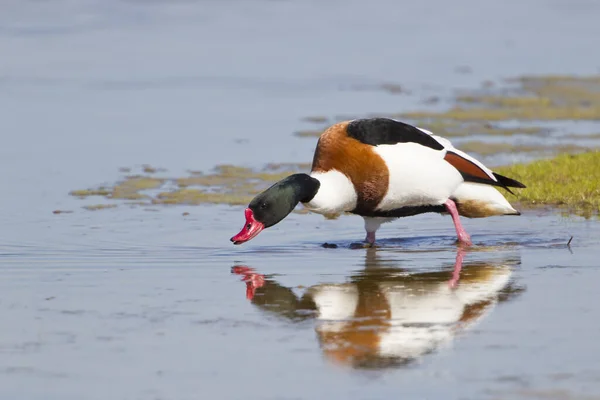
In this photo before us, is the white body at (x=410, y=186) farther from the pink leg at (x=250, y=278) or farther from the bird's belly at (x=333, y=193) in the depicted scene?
the pink leg at (x=250, y=278)

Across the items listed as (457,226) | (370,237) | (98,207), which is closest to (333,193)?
A: (370,237)

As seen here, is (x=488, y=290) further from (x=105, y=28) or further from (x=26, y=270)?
(x=105, y=28)

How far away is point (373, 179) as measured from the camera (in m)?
9.46

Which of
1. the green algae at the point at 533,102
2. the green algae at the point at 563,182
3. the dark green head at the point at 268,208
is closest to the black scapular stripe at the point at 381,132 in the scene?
the dark green head at the point at 268,208

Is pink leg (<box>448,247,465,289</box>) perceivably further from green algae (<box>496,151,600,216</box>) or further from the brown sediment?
the brown sediment

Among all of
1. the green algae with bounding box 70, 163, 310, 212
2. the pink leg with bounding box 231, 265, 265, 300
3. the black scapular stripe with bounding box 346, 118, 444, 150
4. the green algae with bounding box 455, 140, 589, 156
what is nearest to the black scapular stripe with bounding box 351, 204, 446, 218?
the black scapular stripe with bounding box 346, 118, 444, 150

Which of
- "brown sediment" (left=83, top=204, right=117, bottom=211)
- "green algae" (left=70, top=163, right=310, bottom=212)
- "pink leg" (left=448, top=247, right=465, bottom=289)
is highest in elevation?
"green algae" (left=70, top=163, right=310, bottom=212)

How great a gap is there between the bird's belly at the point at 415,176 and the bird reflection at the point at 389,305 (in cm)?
71

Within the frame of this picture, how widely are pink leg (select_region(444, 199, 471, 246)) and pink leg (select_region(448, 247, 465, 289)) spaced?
0.68 ft

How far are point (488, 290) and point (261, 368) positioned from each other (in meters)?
2.16

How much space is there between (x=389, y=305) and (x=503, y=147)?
7.94 meters

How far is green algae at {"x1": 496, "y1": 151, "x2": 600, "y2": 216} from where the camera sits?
11164 mm

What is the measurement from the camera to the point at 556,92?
19.3 metres

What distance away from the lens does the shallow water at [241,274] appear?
601 cm
